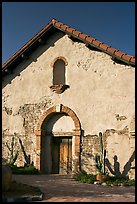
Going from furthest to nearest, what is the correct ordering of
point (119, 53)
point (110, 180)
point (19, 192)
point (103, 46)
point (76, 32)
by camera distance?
point (76, 32) < point (103, 46) < point (119, 53) < point (110, 180) < point (19, 192)

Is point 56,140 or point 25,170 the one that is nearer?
point 25,170

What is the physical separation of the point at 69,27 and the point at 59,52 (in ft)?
4.37

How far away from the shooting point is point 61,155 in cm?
1329

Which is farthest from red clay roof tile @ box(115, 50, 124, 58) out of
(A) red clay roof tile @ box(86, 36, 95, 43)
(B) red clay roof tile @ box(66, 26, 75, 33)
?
(B) red clay roof tile @ box(66, 26, 75, 33)

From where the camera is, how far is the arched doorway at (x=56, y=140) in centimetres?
1297

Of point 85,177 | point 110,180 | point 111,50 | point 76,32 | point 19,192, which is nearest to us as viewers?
point 19,192

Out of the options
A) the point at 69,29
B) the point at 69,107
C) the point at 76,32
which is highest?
the point at 69,29

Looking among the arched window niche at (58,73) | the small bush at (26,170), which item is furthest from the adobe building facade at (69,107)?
the small bush at (26,170)

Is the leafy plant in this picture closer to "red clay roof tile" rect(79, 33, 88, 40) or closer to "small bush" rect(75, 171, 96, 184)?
"small bush" rect(75, 171, 96, 184)

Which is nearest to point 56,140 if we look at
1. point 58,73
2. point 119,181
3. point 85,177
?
point 85,177

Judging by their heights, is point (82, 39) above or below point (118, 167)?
above

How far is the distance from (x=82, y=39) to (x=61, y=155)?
5737 millimetres

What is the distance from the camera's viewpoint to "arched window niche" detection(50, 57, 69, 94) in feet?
43.4

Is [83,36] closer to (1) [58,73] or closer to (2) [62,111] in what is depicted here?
(1) [58,73]
